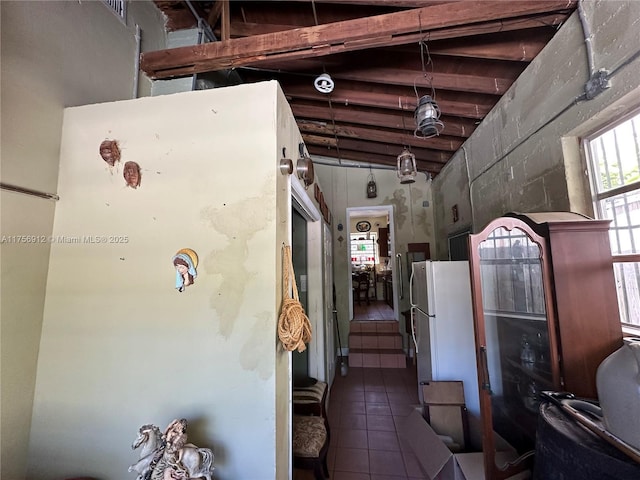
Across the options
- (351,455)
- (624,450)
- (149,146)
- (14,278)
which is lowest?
A: (351,455)

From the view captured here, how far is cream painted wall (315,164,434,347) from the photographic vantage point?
4477mm

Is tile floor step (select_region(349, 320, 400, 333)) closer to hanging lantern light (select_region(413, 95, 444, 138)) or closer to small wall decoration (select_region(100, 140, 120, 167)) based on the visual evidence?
hanging lantern light (select_region(413, 95, 444, 138))

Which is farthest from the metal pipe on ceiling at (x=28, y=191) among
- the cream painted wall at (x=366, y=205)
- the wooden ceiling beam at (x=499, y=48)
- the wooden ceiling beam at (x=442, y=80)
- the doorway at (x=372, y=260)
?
the doorway at (x=372, y=260)

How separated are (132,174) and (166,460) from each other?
124 cm

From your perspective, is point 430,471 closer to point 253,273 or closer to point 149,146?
point 253,273

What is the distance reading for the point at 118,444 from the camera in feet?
3.94

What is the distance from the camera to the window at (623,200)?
1.25m

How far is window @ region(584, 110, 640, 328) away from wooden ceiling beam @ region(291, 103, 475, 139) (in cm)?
155

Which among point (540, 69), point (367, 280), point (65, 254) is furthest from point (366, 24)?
point (367, 280)

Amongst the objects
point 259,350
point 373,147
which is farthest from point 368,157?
point 259,350

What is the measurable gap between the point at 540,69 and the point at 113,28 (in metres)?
2.91

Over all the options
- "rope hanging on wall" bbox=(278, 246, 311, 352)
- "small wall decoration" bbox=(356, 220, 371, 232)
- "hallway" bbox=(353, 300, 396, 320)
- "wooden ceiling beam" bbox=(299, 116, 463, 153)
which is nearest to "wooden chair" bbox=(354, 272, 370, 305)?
"hallway" bbox=(353, 300, 396, 320)

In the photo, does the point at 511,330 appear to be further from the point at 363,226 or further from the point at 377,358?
the point at 363,226

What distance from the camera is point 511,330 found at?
5.50 ft
